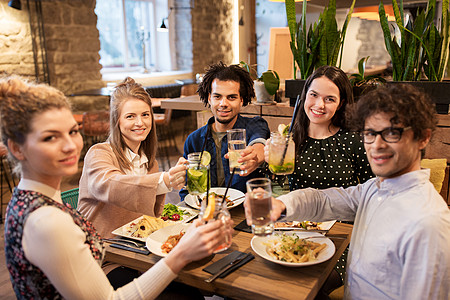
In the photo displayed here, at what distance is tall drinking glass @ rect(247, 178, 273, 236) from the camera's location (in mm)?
1271

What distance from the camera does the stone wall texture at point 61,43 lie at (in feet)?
17.2

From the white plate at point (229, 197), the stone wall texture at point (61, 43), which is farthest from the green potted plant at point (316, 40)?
the stone wall texture at point (61, 43)

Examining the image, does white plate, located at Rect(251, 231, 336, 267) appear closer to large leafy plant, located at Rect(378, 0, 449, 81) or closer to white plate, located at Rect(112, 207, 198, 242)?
white plate, located at Rect(112, 207, 198, 242)

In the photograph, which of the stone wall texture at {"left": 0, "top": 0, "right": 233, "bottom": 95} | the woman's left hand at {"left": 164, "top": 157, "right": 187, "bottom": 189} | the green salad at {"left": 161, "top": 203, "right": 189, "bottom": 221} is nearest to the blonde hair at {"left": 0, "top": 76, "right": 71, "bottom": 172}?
the woman's left hand at {"left": 164, "top": 157, "right": 187, "bottom": 189}

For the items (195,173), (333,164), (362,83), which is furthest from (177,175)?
(362,83)

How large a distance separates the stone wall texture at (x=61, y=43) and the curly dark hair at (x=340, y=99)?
4430mm

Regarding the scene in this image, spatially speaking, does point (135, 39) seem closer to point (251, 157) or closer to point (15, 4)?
point (15, 4)

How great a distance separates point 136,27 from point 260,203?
7.17m

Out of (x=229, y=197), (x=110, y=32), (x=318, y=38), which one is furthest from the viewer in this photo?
(x=110, y=32)

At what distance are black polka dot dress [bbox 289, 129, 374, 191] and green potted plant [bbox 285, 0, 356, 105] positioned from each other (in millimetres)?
857

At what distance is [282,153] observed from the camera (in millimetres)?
1648

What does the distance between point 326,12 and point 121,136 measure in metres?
1.65

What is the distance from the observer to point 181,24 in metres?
8.30

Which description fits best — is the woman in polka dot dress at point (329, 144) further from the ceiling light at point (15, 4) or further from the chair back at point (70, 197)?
the ceiling light at point (15, 4)
